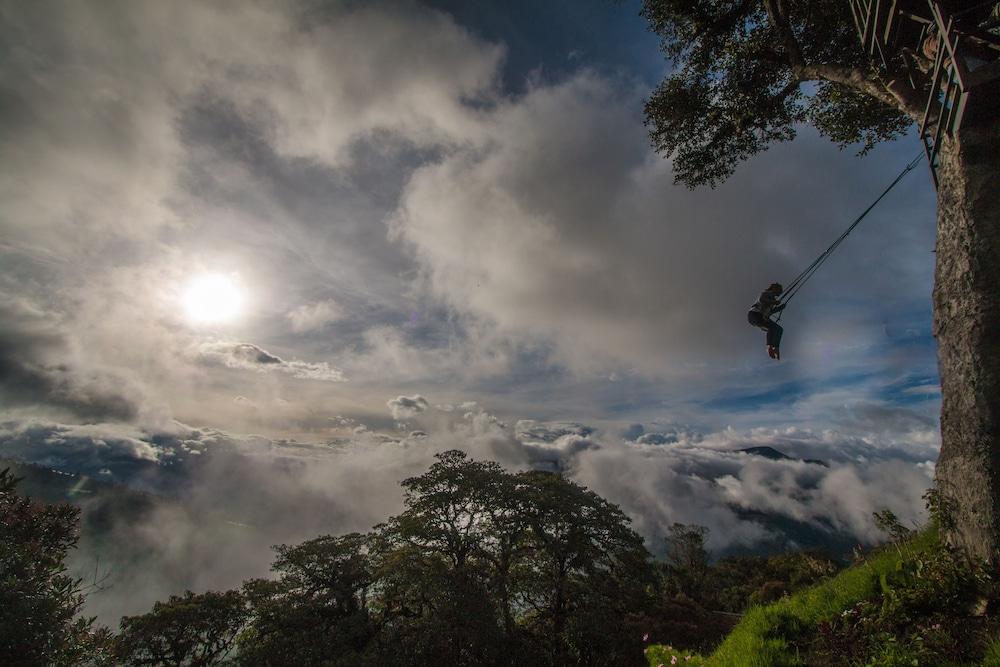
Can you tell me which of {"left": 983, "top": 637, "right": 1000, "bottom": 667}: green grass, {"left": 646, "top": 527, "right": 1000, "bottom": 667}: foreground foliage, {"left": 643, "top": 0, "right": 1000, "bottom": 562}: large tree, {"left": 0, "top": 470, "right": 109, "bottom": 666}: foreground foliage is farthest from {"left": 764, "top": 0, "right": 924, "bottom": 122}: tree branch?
{"left": 0, "top": 470, "right": 109, "bottom": 666}: foreground foliage

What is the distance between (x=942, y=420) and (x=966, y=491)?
3.69 ft

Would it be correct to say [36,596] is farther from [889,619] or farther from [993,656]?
[993,656]

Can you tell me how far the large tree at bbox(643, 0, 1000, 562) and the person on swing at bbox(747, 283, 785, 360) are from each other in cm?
433

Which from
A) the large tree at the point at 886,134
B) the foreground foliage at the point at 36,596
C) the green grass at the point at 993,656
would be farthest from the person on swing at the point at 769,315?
the foreground foliage at the point at 36,596

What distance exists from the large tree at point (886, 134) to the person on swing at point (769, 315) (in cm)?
433

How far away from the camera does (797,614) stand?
6035 millimetres

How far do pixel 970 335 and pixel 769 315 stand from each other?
5356 mm

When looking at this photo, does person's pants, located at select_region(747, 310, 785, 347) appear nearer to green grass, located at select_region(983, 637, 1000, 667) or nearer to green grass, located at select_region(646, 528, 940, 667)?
green grass, located at select_region(646, 528, 940, 667)

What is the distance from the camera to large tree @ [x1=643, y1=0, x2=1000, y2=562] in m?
5.70

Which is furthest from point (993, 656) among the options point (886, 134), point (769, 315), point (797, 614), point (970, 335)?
point (886, 134)

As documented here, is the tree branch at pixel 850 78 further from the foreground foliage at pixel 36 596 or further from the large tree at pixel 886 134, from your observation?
the foreground foliage at pixel 36 596

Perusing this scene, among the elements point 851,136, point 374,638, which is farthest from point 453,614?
point 851,136

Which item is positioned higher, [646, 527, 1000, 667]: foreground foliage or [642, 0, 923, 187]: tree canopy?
[642, 0, 923, 187]: tree canopy

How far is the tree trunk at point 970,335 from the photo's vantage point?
550 centimetres
